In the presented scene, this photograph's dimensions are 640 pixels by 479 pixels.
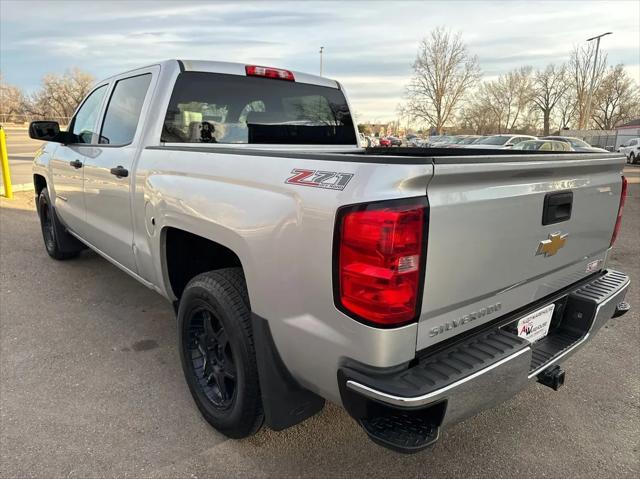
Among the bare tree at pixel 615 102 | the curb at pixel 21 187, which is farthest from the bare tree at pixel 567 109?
the curb at pixel 21 187

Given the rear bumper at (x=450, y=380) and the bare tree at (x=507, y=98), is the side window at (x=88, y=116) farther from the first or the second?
the bare tree at (x=507, y=98)

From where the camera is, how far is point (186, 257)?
9.74 ft

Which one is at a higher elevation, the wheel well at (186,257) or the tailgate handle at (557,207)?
the tailgate handle at (557,207)

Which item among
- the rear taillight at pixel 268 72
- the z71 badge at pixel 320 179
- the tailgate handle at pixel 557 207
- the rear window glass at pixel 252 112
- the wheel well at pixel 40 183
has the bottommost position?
the wheel well at pixel 40 183

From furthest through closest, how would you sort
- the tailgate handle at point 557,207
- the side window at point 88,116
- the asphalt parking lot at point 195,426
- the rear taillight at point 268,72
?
1. the side window at point 88,116
2. the rear taillight at point 268,72
3. the asphalt parking lot at point 195,426
4. the tailgate handle at point 557,207

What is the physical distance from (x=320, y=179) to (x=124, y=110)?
246 cm

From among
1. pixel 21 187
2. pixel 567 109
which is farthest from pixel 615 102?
pixel 21 187

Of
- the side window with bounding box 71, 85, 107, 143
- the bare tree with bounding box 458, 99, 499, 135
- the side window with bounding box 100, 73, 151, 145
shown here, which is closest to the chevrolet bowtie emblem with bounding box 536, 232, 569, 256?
the side window with bounding box 100, 73, 151, 145

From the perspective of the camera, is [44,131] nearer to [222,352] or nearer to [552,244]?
[222,352]

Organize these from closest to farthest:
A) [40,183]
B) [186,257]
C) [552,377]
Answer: [552,377] < [186,257] < [40,183]

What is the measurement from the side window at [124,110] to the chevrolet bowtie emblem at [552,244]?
2.65 metres

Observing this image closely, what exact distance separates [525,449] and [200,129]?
9.09ft

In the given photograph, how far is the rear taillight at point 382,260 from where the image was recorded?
1.58 meters

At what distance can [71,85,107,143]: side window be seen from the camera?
13.5 feet
